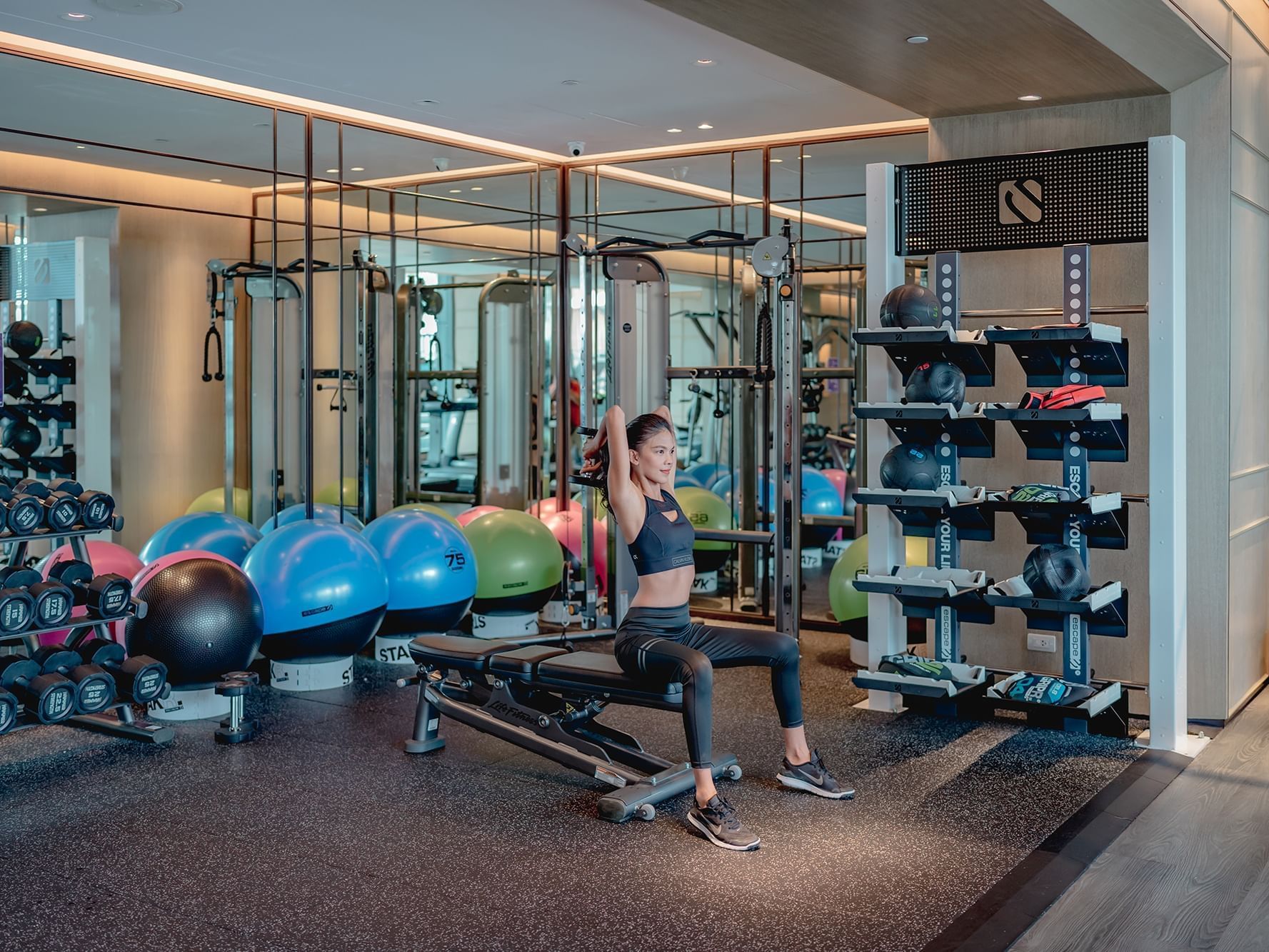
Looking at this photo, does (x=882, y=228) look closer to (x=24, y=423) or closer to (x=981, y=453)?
(x=981, y=453)

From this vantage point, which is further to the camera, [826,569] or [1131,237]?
[826,569]

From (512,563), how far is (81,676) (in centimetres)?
227

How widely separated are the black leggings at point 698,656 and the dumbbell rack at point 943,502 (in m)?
0.84

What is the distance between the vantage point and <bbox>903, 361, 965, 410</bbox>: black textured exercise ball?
166 inches

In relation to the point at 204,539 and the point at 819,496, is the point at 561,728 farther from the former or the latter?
the point at 819,496

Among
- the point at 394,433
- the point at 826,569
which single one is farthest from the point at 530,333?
the point at 826,569

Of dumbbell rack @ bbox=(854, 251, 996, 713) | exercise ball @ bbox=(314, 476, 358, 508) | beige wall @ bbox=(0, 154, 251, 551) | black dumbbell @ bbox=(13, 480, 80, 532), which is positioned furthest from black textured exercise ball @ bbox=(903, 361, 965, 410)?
beige wall @ bbox=(0, 154, 251, 551)

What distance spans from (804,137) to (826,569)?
3.14 meters

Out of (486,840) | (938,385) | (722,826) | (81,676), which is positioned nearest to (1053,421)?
(938,385)

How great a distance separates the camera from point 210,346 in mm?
7727

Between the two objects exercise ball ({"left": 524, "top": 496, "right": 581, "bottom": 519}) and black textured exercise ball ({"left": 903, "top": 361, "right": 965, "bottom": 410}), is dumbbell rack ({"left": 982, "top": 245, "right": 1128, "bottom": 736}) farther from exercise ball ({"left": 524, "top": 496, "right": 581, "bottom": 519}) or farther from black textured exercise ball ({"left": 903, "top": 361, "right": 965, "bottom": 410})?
exercise ball ({"left": 524, "top": 496, "right": 581, "bottom": 519})

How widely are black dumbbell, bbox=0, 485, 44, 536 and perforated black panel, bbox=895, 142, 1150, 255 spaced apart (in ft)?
10.4

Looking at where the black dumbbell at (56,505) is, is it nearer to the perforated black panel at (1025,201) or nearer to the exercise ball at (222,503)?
the exercise ball at (222,503)

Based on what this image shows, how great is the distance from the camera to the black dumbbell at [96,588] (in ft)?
13.8
